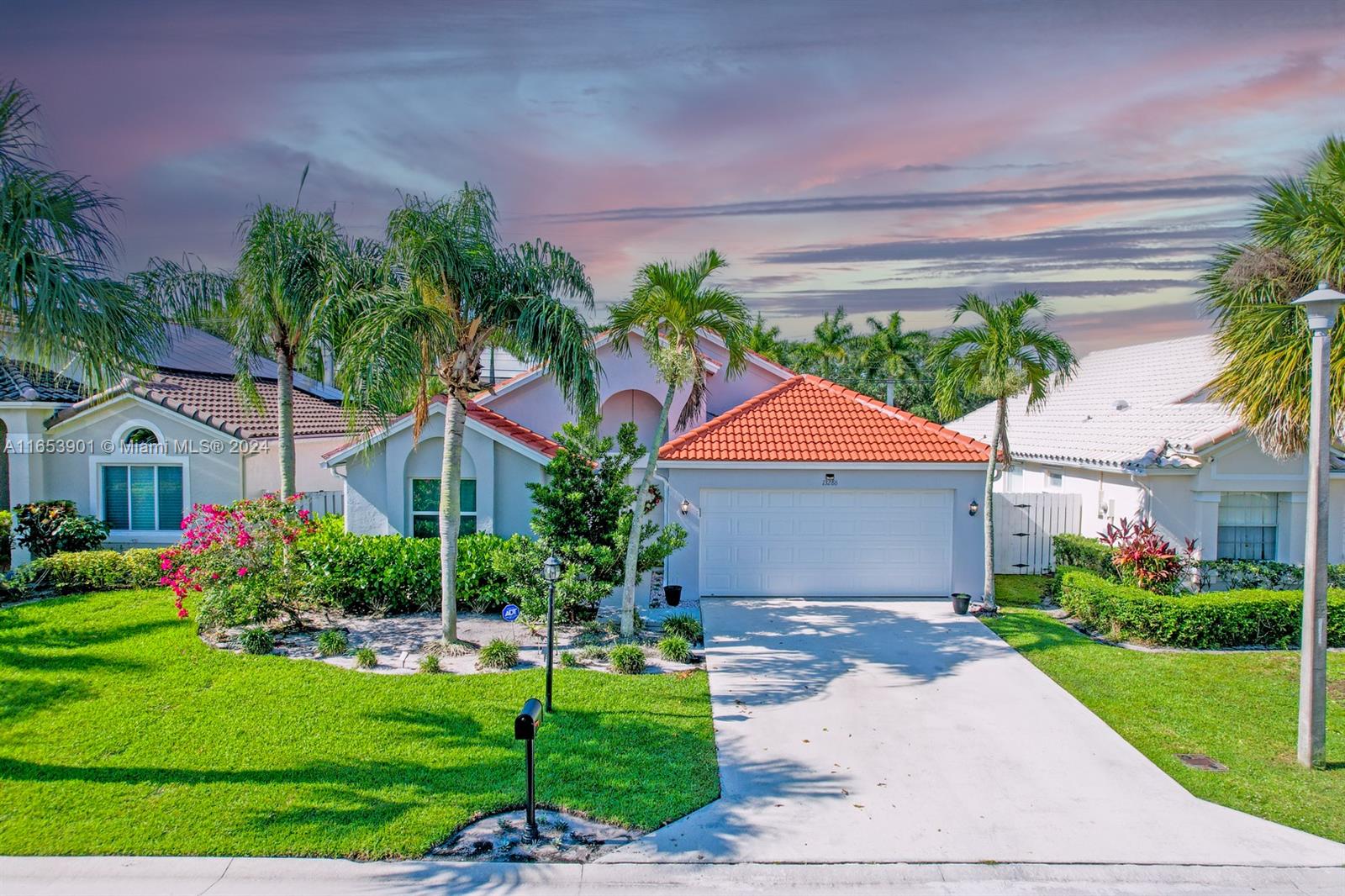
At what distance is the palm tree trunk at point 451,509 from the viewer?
37.1 feet

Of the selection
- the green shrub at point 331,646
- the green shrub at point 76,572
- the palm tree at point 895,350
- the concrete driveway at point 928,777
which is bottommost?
the concrete driveway at point 928,777

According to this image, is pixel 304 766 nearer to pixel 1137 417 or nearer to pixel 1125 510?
pixel 1125 510

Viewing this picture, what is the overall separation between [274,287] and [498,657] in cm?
723

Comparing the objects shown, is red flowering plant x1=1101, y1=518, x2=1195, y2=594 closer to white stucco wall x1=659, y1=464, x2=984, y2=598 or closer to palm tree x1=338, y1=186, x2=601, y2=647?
white stucco wall x1=659, y1=464, x2=984, y2=598

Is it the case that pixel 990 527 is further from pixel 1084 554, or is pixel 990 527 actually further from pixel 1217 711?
pixel 1217 711

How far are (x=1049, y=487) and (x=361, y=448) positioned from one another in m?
16.0

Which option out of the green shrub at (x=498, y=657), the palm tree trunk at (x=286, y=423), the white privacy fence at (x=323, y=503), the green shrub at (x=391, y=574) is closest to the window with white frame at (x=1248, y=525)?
the green shrub at (x=498, y=657)

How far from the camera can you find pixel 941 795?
7352 mm

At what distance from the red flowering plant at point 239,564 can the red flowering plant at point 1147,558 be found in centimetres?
1437

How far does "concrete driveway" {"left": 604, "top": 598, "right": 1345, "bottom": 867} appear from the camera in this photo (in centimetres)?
642

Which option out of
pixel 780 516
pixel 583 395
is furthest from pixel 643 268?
pixel 780 516

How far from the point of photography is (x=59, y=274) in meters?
7.96

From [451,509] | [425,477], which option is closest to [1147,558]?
[451,509]

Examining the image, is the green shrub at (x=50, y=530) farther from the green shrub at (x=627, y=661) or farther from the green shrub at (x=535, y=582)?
the green shrub at (x=627, y=661)
